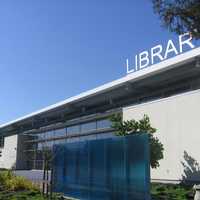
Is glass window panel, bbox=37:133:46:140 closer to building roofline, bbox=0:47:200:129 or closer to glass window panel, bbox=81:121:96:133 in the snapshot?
building roofline, bbox=0:47:200:129

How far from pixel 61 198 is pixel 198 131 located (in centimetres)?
1306

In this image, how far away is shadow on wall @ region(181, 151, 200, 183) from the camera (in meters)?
29.0

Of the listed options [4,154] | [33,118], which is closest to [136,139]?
[33,118]

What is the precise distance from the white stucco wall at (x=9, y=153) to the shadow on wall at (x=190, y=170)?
145 ft

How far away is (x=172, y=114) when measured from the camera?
3228 cm

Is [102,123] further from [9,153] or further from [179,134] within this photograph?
[9,153]

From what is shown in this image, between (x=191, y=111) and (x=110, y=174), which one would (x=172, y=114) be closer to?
(x=191, y=111)

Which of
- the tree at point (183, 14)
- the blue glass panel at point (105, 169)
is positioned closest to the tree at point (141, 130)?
the blue glass panel at point (105, 169)

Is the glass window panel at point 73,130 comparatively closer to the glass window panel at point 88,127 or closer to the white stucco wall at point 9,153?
the glass window panel at point 88,127

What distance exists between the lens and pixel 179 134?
31109 millimetres

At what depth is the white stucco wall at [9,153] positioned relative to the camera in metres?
70.9

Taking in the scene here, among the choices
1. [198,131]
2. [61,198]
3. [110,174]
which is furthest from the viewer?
[198,131]

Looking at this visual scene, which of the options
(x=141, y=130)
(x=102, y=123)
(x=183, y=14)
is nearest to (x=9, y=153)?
(x=102, y=123)

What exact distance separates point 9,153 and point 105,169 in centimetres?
5993
